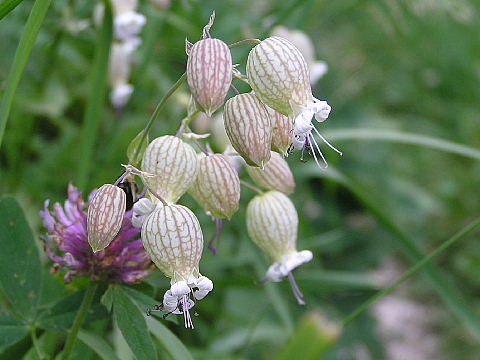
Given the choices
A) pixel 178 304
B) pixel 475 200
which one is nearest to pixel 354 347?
pixel 475 200

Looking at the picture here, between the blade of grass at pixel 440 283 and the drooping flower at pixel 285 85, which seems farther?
the blade of grass at pixel 440 283

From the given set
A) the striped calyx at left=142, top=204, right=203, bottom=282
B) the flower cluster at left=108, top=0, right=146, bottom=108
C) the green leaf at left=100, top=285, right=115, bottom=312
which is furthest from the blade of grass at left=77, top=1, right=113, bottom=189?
the striped calyx at left=142, top=204, right=203, bottom=282

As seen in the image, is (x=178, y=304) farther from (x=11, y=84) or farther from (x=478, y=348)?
(x=478, y=348)

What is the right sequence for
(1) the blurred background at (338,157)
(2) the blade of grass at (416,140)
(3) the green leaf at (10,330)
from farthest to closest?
1. (1) the blurred background at (338,157)
2. (2) the blade of grass at (416,140)
3. (3) the green leaf at (10,330)

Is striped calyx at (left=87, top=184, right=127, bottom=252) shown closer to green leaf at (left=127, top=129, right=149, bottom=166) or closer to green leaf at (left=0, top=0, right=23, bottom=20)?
green leaf at (left=127, top=129, right=149, bottom=166)

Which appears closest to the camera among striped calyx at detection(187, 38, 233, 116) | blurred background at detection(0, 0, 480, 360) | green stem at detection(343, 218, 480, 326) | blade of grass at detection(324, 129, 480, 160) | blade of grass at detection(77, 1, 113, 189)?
striped calyx at detection(187, 38, 233, 116)

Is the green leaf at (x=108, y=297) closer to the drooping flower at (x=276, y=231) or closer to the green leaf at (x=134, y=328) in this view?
the green leaf at (x=134, y=328)

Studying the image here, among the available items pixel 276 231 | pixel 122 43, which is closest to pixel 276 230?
pixel 276 231

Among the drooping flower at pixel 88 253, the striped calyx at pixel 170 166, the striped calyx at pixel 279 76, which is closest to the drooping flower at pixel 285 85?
the striped calyx at pixel 279 76
